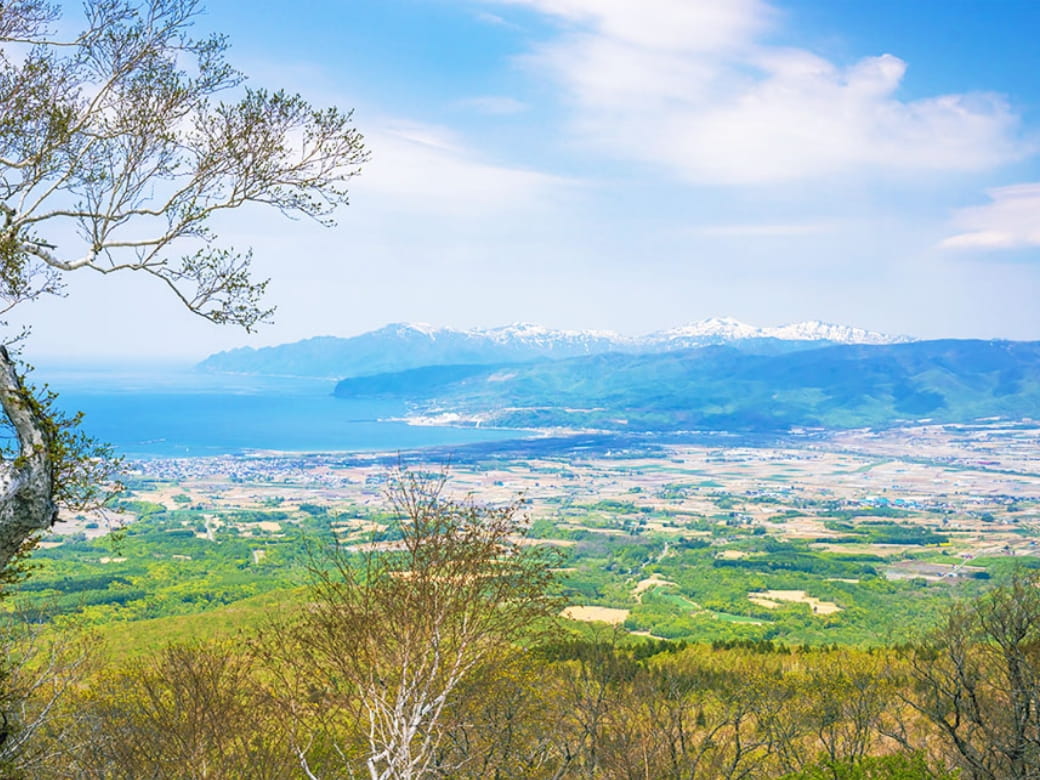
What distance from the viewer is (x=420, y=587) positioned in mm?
7949

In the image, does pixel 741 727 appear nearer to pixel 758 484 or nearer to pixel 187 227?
pixel 187 227

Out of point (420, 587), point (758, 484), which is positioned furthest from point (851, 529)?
point (420, 587)

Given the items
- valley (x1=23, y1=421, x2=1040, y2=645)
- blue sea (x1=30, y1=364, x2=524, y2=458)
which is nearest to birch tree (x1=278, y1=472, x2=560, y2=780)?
valley (x1=23, y1=421, x2=1040, y2=645)

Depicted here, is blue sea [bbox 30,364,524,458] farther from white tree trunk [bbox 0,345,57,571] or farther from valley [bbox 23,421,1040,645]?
white tree trunk [bbox 0,345,57,571]

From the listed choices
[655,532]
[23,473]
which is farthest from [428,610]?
[655,532]

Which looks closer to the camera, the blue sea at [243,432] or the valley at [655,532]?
the valley at [655,532]

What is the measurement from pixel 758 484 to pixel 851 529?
3095 cm

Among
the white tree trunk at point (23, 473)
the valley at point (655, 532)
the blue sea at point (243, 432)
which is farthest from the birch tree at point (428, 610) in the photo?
the blue sea at point (243, 432)

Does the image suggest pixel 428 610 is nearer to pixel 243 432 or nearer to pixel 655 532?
pixel 655 532

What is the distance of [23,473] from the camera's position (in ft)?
17.0

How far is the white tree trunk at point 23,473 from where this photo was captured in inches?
202

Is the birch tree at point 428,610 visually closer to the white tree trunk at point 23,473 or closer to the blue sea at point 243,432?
the white tree trunk at point 23,473

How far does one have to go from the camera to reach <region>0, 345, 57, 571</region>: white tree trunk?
512 cm

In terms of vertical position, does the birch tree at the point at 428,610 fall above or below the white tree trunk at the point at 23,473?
below
